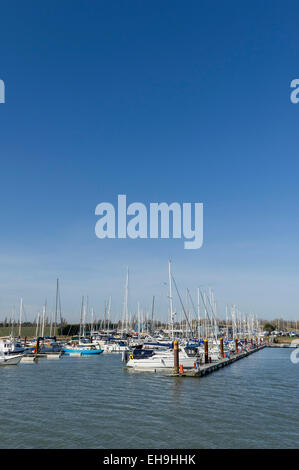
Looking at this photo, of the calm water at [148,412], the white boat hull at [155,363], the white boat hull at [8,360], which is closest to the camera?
the calm water at [148,412]

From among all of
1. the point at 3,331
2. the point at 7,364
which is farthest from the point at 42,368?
the point at 3,331

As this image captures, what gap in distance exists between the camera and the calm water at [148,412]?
1986 cm

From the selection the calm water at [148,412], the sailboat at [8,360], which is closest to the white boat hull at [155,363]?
the calm water at [148,412]

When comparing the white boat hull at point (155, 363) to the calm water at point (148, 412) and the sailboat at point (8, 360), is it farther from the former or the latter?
the sailboat at point (8, 360)

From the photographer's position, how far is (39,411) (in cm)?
2644

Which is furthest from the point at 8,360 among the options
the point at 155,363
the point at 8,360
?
the point at 155,363

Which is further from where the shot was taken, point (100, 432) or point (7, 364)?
point (7, 364)

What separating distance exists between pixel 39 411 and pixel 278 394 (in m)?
20.4

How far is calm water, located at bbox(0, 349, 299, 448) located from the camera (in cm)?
1986

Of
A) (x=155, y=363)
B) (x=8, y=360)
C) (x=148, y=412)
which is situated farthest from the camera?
(x=8, y=360)

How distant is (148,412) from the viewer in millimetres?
26250

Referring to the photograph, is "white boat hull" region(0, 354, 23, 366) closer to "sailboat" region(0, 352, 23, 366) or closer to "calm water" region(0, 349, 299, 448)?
"sailboat" region(0, 352, 23, 366)

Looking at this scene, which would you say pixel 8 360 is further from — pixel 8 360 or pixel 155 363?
pixel 155 363
